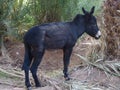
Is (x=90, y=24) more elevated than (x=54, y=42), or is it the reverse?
(x=90, y=24)

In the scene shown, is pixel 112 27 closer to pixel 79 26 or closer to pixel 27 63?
pixel 79 26

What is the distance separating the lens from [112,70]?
6.44 metres

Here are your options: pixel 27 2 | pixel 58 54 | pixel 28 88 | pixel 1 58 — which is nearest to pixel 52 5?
pixel 27 2

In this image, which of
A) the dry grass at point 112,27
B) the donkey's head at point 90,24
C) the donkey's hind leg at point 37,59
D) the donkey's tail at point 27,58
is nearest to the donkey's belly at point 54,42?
the donkey's hind leg at point 37,59

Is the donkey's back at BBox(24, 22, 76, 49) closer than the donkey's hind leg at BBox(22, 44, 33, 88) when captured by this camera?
Yes

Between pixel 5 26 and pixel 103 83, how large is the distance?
272cm

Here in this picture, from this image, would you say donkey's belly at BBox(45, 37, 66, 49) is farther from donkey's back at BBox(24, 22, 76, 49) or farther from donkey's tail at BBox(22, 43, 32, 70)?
donkey's tail at BBox(22, 43, 32, 70)

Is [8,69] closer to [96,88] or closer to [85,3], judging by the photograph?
[96,88]

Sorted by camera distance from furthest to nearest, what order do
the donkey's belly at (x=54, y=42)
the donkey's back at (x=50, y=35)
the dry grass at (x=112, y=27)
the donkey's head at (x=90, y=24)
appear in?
the dry grass at (x=112, y=27)
the donkey's head at (x=90, y=24)
the donkey's belly at (x=54, y=42)
the donkey's back at (x=50, y=35)

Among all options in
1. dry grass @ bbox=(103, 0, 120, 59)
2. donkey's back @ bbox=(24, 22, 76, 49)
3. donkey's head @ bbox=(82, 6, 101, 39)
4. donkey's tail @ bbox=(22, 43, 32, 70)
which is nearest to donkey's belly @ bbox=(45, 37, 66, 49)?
donkey's back @ bbox=(24, 22, 76, 49)

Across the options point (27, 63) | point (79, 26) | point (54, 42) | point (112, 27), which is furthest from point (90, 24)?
point (27, 63)

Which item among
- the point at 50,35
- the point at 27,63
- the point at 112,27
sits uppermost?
the point at 50,35

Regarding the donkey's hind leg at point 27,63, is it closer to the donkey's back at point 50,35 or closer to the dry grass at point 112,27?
the donkey's back at point 50,35

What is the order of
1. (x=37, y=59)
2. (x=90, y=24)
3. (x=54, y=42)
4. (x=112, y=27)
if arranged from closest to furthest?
(x=37, y=59), (x=54, y=42), (x=90, y=24), (x=112, y=27)
